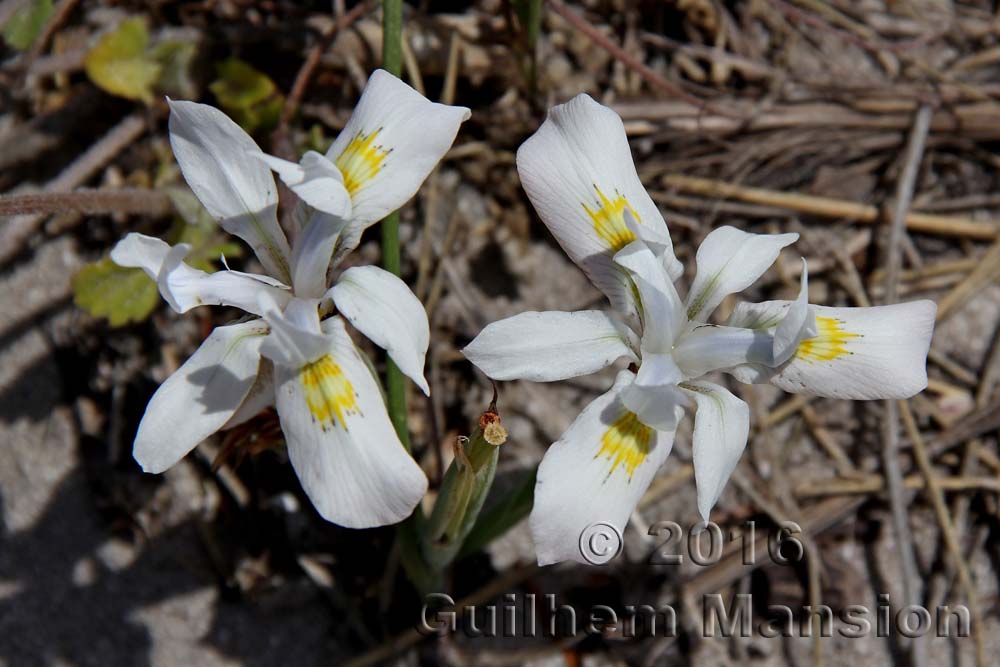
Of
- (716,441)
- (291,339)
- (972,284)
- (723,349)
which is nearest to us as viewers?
(291,339)

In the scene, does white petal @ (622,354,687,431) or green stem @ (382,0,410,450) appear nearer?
white petal @ (622,354,687,431)

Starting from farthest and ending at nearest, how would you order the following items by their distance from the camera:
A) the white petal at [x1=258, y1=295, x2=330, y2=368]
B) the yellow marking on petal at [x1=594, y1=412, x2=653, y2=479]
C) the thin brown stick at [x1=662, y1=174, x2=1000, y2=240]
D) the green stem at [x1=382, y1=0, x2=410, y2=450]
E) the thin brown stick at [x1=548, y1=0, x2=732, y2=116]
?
the thin brown stick at [x1=662, y1=174, x2=1000, y2=240]
the thin brown stick at [x1=548, y1=0, x2=732, y2=116]
the green stem at [x1=382, y1=0, x2=410, y2=450]
the yellow marking on petal at [x1=594, y1=412, x2=653, y2=479]
the white petal at [x1=258, y1=295, x2=330, y2=368]

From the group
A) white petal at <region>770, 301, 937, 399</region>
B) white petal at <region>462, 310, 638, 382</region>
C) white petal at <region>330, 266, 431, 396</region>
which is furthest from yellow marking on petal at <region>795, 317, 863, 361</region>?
white petal at <region>330, 266, 431, 396</region>

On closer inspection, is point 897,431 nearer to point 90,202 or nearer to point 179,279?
point 179,279

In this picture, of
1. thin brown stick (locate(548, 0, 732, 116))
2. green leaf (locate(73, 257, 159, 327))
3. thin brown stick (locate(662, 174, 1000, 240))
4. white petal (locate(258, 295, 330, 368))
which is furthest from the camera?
thin brown stick (locate(662, 174, 1000, 240))

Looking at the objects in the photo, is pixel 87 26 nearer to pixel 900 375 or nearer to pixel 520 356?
pixel 520 356

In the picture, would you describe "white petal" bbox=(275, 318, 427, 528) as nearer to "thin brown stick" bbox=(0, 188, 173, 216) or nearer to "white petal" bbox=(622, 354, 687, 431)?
"white petal" bbox=(622, 354, 687, 431)

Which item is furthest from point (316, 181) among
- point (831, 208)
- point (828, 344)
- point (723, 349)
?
point (831, 208)

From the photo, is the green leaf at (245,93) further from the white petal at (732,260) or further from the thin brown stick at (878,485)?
the thin brown stick at (878,485)
